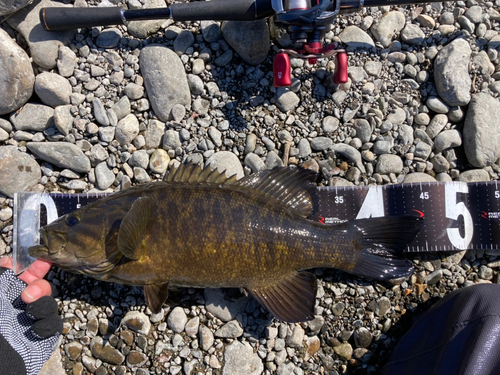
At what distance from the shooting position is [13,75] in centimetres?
358

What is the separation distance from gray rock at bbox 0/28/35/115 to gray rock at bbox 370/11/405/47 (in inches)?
150

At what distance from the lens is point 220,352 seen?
3.61 metres

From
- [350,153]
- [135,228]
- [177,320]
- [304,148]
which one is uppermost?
[304,148]

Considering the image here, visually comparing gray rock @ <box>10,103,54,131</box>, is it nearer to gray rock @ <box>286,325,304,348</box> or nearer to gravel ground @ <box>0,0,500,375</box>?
gravel ground @ <box>0,0,500,375</box>

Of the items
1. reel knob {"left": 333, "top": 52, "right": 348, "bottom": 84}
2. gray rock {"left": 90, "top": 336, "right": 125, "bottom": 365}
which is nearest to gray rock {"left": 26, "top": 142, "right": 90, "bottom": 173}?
gray rock {"left": 90, "top": 336, "right": 125, "bottom": 365}

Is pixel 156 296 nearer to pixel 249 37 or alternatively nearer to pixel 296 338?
pixel 296 338

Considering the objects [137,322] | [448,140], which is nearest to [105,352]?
[137,322]

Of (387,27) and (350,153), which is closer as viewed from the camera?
(350,153)

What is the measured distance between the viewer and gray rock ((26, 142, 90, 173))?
12.0ft

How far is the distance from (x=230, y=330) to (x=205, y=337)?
0.87 feet

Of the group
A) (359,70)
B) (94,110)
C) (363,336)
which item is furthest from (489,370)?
(94,110)

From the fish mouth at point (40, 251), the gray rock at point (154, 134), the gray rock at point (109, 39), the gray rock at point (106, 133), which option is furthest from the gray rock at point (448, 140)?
the fish mouth at point (40, 251)

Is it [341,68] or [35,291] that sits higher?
[341,68]

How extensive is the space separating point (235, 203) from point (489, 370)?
2.41 metres
